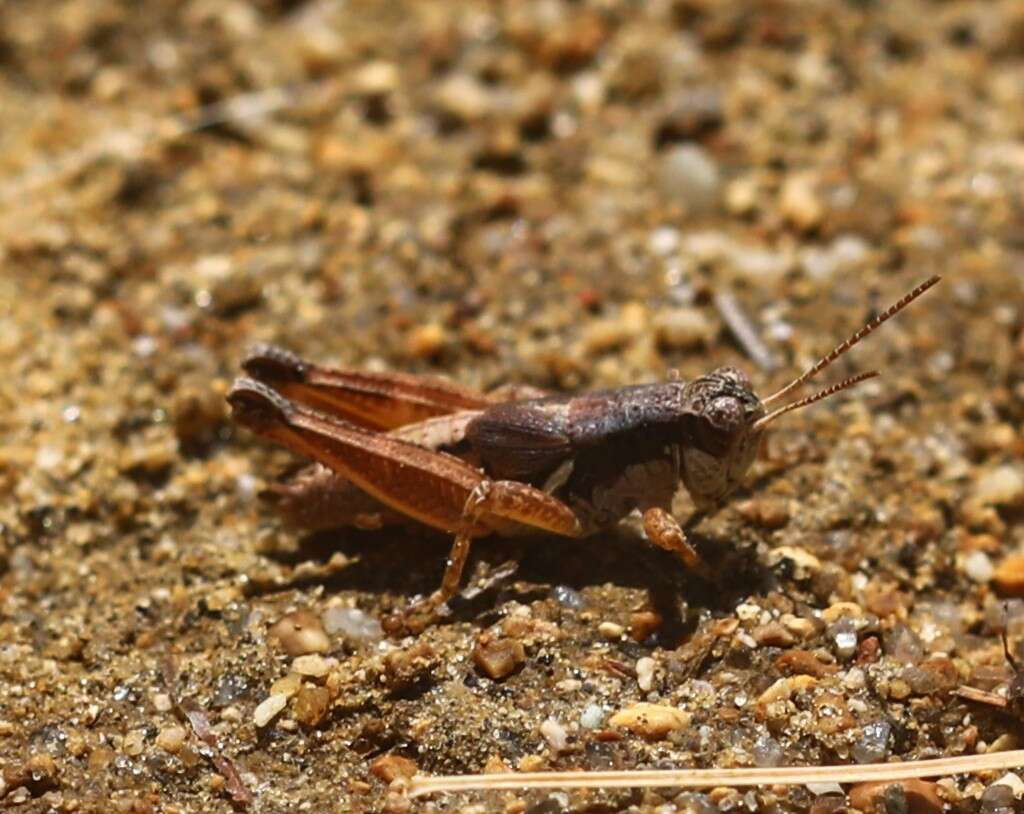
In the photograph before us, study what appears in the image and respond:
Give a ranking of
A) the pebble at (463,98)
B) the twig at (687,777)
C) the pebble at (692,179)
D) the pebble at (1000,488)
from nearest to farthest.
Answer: the twig at (687,777)
the pebble at (1000,488)
the pebble at (692,179)
the pebble at (463,98)

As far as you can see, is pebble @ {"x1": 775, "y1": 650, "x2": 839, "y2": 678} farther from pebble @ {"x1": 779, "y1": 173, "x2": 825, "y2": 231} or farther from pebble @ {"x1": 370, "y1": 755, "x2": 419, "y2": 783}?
pebble @ {"x1": 779, "y1": 173, "x2": 825, "y2": 231}

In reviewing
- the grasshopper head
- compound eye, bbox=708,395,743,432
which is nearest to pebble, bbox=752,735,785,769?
the grasshopper head

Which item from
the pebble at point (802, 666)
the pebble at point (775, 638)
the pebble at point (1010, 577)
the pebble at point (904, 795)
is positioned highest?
the pebble at point (1010, 577)

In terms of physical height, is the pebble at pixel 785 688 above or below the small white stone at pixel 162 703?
above

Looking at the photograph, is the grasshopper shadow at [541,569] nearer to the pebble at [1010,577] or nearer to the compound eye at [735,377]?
the compound eye at [735,377]

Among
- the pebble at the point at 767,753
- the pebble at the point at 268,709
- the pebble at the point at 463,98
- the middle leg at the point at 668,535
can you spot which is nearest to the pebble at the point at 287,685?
the pebble at the point at 268,709

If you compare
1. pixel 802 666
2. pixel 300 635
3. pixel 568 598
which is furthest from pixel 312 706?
pixel 802 666
